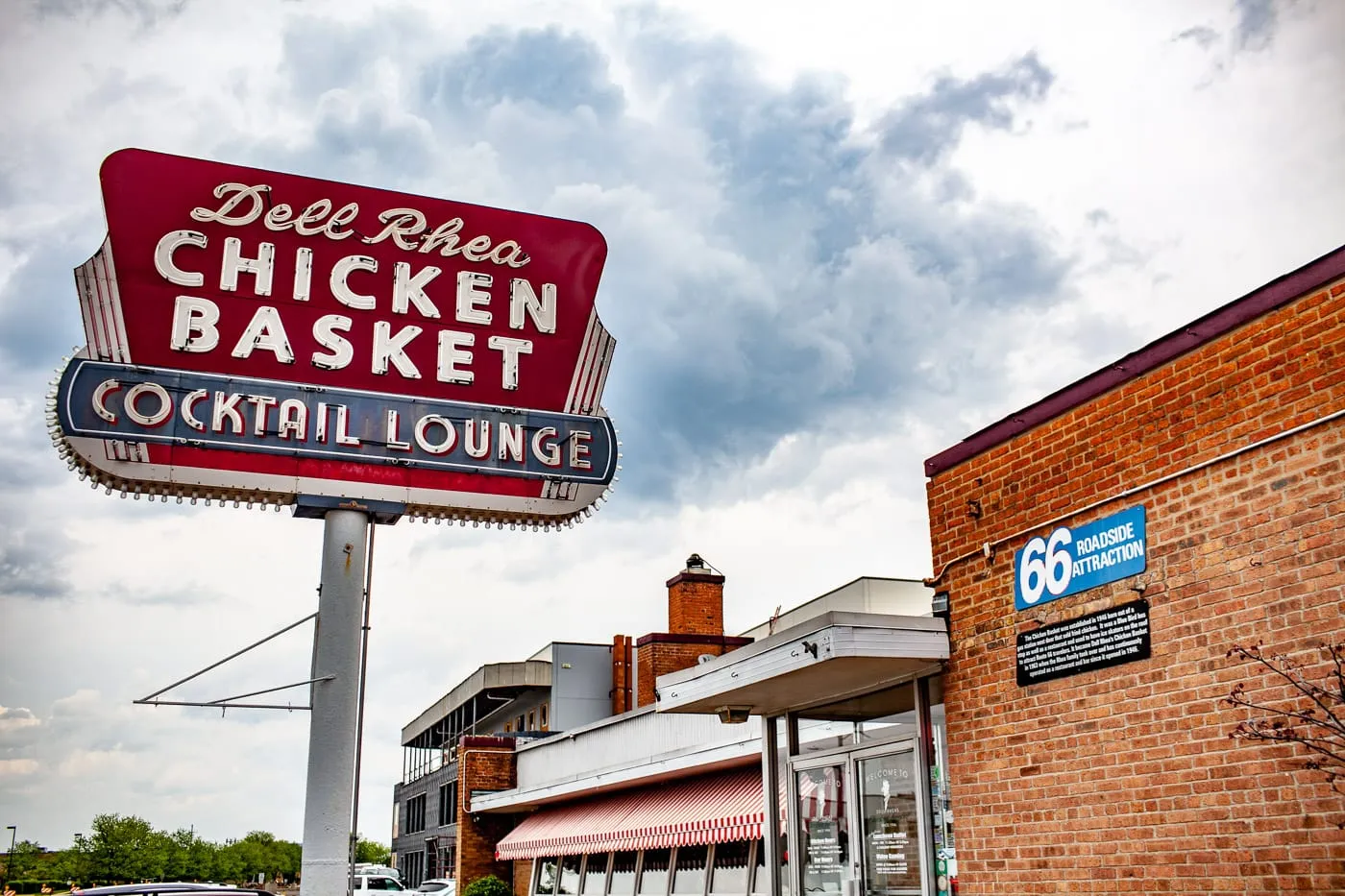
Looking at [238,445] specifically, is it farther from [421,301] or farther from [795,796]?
[795,796]

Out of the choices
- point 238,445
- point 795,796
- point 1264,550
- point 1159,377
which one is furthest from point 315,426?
point 1264,550

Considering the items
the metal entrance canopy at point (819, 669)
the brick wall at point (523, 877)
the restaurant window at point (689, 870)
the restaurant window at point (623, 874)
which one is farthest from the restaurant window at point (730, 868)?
the brick wall at point (523, 877)

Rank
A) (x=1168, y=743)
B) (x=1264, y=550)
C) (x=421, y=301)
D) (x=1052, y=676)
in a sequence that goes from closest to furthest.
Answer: (x=1264, y=550) → (x=1168, y=743) → (x=1052, y=676) → (x=421, y=301)

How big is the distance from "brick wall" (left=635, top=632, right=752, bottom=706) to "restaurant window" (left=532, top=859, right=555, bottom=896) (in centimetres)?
475

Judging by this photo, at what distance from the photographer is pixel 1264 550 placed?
24.2 feet

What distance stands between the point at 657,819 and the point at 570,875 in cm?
669

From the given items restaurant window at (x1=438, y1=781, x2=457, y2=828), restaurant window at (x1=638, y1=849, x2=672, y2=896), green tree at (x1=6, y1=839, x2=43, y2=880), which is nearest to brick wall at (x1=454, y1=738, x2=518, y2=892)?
restaurant window at (x1=438, y1=781, x2=457, y2=828)

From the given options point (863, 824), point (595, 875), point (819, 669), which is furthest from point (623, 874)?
point (819, 669)

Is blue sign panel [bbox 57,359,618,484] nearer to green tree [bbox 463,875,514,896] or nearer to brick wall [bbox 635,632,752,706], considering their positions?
brick wall [bbox 635,632,752,706]

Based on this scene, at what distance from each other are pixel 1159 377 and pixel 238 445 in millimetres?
8989

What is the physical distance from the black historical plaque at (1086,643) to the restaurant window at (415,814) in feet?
124

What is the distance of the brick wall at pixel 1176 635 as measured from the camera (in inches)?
278

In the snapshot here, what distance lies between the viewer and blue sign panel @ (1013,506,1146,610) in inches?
334

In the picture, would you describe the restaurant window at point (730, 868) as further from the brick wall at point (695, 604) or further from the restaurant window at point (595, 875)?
the brick wall at point (695, 604)
